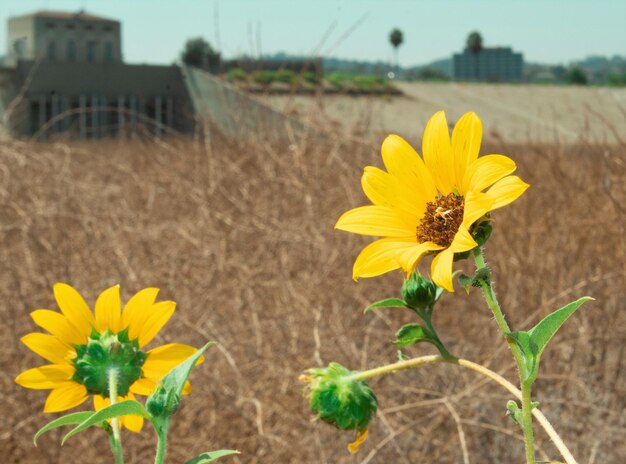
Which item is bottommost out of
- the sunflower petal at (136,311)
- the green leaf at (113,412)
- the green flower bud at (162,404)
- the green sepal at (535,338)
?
the green flower bud at (162,404)

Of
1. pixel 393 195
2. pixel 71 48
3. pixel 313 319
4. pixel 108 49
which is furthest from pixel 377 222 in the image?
pixel 71 48

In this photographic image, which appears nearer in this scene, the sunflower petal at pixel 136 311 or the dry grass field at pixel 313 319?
the sunflower petal at pixel 136 311

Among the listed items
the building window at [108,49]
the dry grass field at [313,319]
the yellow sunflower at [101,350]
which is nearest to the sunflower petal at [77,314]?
the yellow sunflower at [101,350]

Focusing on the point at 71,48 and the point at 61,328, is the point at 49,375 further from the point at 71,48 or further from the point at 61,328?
the point at 71,48

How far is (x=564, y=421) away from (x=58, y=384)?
1.79m

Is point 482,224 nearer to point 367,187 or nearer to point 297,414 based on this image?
point 367,187

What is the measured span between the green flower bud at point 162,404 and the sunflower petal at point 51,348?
7.1 inches

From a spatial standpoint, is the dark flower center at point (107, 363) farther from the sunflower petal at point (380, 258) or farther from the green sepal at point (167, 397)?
the sunflower petal at point (380, 258)

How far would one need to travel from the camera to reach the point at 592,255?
318 cm

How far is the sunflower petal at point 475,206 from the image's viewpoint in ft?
1.49

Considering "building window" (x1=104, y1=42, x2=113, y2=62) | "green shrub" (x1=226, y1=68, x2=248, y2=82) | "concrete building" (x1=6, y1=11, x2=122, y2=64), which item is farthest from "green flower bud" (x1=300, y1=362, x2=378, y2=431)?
"building window" (x1=104, y1=42, x2=113, y2=62)

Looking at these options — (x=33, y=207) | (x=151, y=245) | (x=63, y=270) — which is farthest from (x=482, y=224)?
(x=33, y=207)

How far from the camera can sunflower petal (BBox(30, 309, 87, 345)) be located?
0.66m

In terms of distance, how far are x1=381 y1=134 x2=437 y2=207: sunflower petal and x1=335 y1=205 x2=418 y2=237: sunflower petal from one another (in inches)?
0.6
